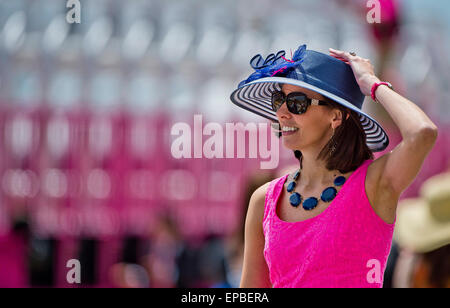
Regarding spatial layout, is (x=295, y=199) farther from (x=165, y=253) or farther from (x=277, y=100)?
(x=165, y=253)

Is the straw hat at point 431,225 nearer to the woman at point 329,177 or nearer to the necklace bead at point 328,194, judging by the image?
the woman at point 329,177

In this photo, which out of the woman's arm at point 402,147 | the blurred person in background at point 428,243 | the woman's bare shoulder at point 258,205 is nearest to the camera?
the woman's arm at point 402,147

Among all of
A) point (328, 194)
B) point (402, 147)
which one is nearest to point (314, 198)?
point (328, 194)

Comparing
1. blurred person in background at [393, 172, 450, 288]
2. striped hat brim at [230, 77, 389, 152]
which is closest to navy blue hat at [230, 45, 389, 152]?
striped hat brim at [230, 77, 389, 152]

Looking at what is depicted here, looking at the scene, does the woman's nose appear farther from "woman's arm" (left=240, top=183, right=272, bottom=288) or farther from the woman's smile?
"woman's arm" (left=240, top=183, right=272, bottom=288)

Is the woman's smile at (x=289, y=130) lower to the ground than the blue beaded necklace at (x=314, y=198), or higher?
higher

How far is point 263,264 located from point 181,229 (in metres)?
3.62

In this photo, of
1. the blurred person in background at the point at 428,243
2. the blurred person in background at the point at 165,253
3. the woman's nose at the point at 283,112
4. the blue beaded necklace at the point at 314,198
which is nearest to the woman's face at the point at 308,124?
the woman's nose at the point at 283,112

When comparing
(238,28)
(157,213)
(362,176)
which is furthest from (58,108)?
(362,176)

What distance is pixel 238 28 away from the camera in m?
6.04

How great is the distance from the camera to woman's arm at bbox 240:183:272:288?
187 centimetres

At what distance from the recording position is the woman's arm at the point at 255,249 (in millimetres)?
1869

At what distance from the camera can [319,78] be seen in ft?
5.86
